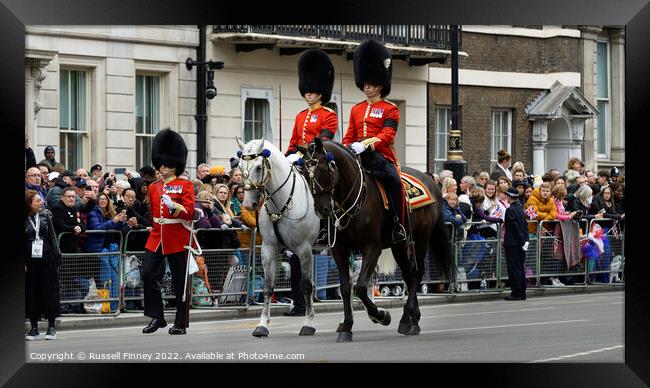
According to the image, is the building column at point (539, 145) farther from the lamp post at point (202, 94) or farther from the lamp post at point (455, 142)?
the lamp post at point (202, 94)

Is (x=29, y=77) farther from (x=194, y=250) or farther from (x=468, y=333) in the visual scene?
(x=468, y=333)

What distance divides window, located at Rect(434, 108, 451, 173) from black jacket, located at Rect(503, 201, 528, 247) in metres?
5.02

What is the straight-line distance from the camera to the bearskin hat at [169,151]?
56.0ft

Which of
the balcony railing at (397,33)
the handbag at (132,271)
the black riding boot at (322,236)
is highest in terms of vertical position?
the balcony railing at (397,33)

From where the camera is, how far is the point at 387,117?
17.0 m

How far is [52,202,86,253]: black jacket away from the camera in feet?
62.8

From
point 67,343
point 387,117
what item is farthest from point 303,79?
point 67,343

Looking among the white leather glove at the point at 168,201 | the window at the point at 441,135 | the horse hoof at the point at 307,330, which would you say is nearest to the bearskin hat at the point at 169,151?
the white leather glove at the point at 168,201

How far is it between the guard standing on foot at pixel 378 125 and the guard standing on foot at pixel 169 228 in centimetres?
191

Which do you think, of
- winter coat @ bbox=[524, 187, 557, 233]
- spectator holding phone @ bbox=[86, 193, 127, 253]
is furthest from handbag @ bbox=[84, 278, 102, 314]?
winter coat @ bbox=[524, 187, 557, 233]

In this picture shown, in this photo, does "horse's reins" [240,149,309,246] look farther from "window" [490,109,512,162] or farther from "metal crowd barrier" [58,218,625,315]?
"window" [490,109,512,162]

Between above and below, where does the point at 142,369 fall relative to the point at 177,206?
below

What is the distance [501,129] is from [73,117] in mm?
10400

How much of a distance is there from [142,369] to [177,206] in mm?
5285
